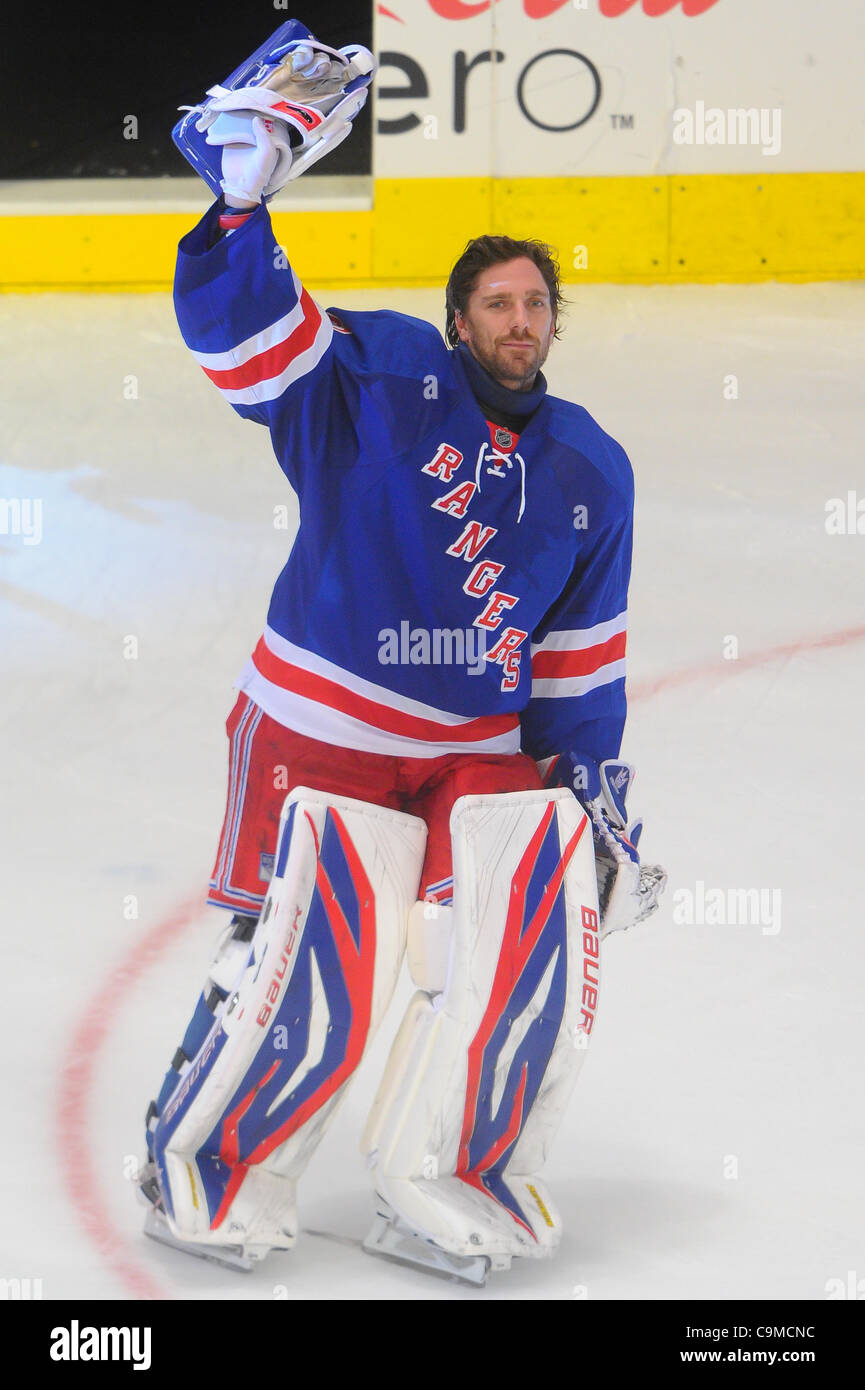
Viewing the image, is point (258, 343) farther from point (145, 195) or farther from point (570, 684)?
point (145, 195)

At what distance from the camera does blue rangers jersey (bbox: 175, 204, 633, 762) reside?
7.77 ft

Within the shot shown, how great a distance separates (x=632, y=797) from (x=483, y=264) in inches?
67.0

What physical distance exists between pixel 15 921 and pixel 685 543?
2.47 meters

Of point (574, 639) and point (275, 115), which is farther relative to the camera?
point (574, 639)

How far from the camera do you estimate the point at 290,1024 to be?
2.39 m

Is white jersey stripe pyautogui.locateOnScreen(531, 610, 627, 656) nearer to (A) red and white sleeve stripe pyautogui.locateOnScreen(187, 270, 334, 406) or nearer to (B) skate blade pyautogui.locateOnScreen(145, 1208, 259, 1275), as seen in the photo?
(A) red and white sleeve stripe pyautogui.locateOnScreen(187, 270, 334, 406)

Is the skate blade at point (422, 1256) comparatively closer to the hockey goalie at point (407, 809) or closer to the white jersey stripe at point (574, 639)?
the hockey goalie at point (407, 809)

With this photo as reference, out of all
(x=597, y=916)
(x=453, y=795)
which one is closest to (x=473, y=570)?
(x=453, y=795)

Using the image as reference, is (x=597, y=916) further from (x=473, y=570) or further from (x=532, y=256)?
(x=532, y=256)

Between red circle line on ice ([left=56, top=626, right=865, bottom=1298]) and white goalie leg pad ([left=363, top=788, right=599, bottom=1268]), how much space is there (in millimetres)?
355

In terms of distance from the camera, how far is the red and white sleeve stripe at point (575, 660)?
2.60 meters

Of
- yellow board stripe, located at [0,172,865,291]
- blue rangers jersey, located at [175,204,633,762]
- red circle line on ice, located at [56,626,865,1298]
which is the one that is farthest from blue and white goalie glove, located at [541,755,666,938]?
yellow board stripe, located at [0,172,865,291]

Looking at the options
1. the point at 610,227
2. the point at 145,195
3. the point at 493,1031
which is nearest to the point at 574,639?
the point at 493,1031

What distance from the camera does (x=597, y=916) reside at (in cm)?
248
